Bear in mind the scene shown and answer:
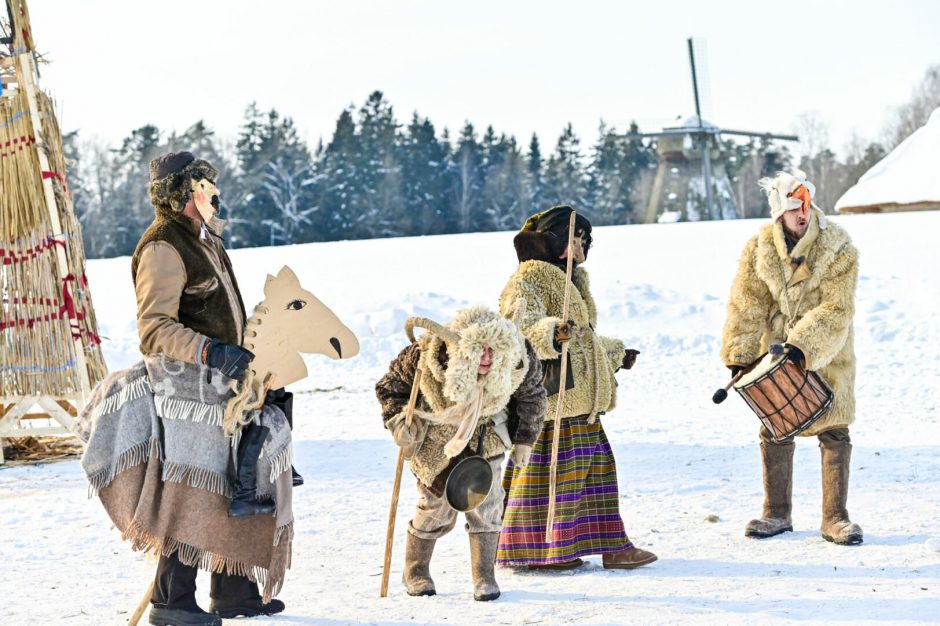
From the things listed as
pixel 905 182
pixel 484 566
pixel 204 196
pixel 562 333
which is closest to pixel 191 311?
pixel 204 196

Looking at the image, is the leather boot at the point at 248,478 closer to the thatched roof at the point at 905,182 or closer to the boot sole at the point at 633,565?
the boot sole at the point at 633,565

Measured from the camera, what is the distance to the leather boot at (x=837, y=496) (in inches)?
213

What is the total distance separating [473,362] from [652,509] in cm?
233

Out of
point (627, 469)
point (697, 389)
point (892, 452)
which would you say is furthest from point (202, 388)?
point (697, 389)

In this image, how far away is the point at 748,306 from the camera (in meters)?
5.78

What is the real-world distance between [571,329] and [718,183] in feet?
118

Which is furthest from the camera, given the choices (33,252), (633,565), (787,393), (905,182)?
(905,182)

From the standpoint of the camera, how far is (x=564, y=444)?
209 inches

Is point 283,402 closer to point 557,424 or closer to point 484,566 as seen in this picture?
point 484,566

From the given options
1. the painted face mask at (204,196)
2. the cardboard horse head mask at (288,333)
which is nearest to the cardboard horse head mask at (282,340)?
the cardboard horse head mask at (288,333)

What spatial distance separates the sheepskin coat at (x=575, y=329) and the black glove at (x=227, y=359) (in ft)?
4.90

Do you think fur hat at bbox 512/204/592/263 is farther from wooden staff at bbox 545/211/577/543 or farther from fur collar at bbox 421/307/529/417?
fur collar at bbox 421/307/529/417

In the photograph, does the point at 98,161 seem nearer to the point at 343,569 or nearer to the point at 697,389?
the point at 697,389

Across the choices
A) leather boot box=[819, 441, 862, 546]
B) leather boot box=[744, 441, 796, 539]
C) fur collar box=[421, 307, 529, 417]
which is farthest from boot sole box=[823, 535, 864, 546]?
fur collar box=[421, 307, 529, 417]
